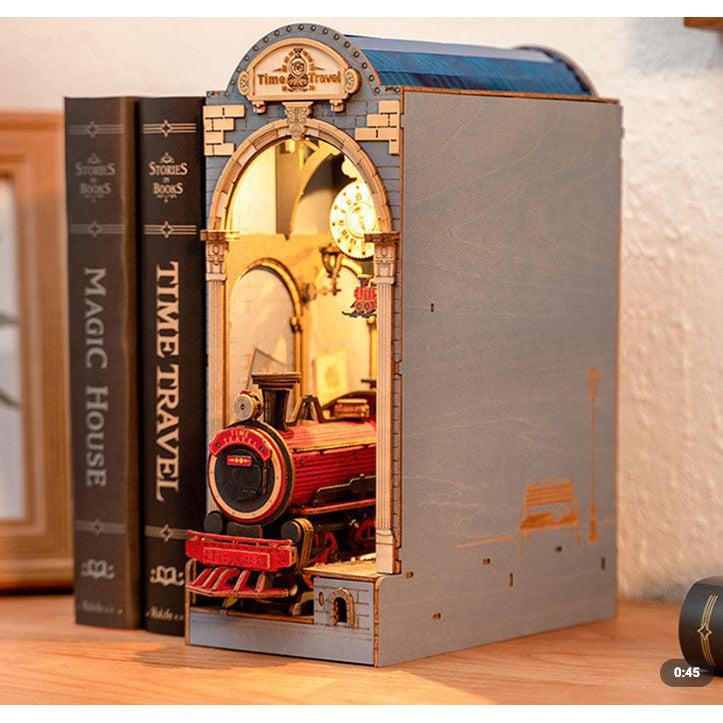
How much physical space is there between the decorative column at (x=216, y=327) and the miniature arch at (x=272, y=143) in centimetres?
3

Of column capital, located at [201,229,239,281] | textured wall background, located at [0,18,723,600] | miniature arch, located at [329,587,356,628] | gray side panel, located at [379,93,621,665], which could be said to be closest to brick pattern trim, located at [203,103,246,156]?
column capital, located at [201,229,239,281]

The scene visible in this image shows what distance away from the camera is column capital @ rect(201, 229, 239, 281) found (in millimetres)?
2367

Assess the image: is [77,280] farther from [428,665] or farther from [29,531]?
[428,665]

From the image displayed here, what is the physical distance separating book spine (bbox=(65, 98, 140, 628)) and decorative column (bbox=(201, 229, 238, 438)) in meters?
0.15

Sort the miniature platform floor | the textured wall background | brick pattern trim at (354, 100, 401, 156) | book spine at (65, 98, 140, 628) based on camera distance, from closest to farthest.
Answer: the miniature platform floor → brick pattern trim at (354, 100, 401, 156) → book spine at (65, 98, 140, 628) → the textured wall background

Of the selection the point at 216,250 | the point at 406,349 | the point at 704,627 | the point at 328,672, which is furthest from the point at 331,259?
the point at 704,627

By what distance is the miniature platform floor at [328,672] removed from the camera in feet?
6.91

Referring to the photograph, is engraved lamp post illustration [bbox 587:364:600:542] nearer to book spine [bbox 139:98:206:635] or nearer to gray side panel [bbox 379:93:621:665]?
gray side panel [bbox 379:93:621:665]

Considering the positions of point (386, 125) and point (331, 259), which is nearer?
point (386, 125)

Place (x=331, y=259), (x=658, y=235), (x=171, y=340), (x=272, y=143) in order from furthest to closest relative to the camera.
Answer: (x=658, y=235) < (x=331, y=259) < (x=171, y=340) < (x=272, y=143)

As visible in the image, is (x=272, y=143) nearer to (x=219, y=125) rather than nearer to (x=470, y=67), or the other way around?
(x=219, y=125)

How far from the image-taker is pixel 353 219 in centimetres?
256

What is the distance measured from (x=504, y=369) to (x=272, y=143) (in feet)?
1.41
